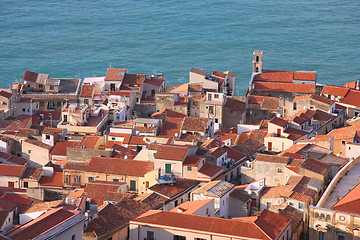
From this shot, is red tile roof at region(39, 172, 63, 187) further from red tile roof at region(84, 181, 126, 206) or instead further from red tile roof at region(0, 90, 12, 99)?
red tile roof at region(0, 90, 12, 99)

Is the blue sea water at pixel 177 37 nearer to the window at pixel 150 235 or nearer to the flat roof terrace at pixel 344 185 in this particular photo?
the flat roof terrace at pixel 344 185

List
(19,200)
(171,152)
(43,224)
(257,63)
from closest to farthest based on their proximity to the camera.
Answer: (43,224) → (19,200) → (171,152) → (257,63)

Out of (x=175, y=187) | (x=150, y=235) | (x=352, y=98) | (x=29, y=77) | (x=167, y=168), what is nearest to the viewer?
(x=150, y=235)

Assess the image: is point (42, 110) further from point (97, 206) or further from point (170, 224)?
point (170, 224)

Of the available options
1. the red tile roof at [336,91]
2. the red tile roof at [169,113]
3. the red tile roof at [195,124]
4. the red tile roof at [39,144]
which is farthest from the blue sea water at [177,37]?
the red tile roof at [39,144]

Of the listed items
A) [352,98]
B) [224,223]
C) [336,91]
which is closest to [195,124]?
A: [352,98]

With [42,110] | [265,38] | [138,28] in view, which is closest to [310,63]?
[265,38]

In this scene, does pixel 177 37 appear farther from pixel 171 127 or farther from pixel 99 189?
pixel 99 189
